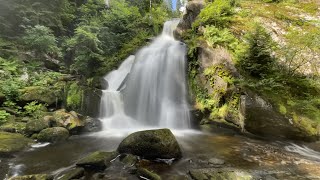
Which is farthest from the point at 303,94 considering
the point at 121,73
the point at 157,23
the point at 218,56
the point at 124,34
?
the point at 157,23

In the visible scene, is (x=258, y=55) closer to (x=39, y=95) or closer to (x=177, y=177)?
(x=177, y=177)

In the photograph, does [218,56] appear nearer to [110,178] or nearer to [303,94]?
[303,94]

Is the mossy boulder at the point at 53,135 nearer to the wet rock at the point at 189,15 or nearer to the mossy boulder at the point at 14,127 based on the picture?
the mossy boulder at the point at 14,127

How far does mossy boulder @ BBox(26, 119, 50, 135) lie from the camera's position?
8.46 metres

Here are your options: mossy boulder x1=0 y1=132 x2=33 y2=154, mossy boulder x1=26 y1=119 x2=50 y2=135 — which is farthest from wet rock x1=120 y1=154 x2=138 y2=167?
mossy boulder x1=26 y1=119 x2=50 y2=135

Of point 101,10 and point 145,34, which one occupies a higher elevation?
point 101,10

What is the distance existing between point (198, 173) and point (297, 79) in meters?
6.90

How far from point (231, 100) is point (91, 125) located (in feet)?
19.5

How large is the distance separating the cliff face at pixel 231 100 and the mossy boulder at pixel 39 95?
20.9 feet

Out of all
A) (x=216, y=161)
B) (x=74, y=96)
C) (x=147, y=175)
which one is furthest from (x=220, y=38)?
(x=147, y=175)

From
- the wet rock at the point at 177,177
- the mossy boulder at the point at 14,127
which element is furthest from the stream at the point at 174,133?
the mossy boulder at the point at 14,127

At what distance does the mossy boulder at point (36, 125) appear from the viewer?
8461 mm

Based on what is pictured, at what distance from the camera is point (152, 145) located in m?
6.55

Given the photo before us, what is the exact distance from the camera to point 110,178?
17.7 feet
